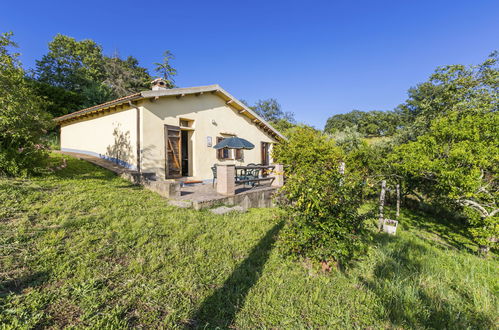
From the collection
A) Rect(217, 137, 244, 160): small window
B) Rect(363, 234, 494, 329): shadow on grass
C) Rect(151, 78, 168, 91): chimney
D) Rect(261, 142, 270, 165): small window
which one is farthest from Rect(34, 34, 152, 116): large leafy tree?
Rect(363, 234, 494, 329): shadow on grass

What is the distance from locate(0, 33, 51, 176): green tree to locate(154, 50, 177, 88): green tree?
22.7 m

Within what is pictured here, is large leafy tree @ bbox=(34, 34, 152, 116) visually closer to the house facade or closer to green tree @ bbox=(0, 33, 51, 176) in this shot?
the house facade

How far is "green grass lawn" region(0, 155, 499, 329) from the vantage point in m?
2.11

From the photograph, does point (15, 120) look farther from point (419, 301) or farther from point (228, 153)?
Result: point (419, 301)

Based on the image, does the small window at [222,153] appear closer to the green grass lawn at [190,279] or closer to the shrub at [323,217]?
the green grass lawn at [190,279]

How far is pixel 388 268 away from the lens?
332 cm

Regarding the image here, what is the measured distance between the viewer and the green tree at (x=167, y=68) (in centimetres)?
2638

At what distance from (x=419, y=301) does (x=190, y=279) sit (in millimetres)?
2871

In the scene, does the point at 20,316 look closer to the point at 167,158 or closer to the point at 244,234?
the point at 244,234

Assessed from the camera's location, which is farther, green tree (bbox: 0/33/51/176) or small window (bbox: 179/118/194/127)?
small window (bbox: 179/118/194/127)

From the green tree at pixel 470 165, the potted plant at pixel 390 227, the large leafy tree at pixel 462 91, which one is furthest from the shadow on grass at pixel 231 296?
the large leafy tree at pixel 462 91

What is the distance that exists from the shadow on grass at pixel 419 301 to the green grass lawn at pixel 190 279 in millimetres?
16

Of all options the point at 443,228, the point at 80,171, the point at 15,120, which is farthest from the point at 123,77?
the point at 443,228

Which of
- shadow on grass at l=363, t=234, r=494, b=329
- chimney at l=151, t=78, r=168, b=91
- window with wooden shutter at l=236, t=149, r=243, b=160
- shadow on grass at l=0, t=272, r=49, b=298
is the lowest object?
shadow on grass at l=363, t=234, r=494, b=329
